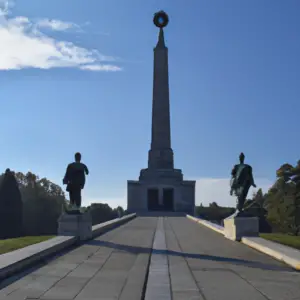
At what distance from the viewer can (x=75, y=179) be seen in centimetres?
1423

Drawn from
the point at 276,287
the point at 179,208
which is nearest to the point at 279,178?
the point at 179,208

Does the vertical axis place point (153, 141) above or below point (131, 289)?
above

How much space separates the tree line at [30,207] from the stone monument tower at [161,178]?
350cm

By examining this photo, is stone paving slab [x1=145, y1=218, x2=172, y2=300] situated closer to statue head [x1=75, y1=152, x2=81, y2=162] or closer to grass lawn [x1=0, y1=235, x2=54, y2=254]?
grass lawn [x1=0, y1=235, x2=54, y2=254]

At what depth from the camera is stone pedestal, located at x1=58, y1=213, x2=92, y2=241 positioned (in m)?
13.7

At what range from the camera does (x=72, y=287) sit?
6.74 m

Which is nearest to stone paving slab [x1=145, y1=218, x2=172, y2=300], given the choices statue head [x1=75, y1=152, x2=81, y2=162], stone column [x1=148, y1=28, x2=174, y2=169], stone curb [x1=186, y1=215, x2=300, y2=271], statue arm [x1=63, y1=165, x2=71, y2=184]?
stone curb [x1=186, y1=215, x2=300, y2=271]

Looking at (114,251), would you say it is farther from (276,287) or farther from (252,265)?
(276,287)

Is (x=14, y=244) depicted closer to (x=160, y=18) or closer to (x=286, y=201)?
(x=286, y=201)

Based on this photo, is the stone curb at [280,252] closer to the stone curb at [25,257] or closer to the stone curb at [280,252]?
the stone curb at [280,252]

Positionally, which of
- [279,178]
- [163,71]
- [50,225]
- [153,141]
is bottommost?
[50,225]

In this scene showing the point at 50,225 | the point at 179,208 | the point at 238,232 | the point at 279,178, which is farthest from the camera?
the point at 50,225

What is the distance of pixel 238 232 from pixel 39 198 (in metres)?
49.0

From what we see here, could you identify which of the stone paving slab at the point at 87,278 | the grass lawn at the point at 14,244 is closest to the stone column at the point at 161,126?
the grass lawn at the point at 14,244
